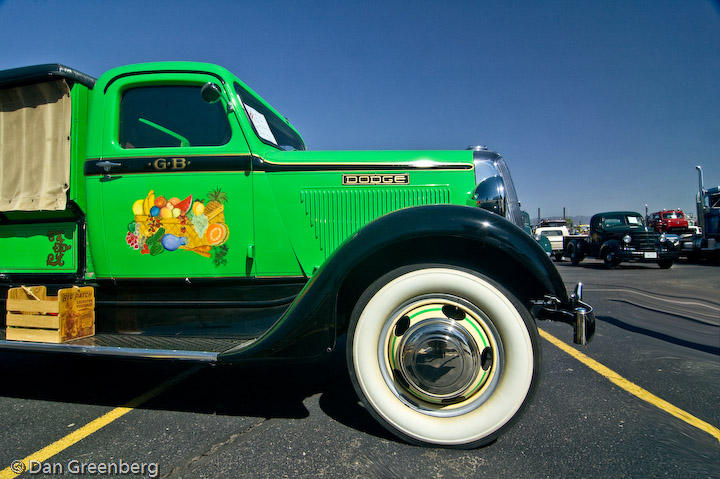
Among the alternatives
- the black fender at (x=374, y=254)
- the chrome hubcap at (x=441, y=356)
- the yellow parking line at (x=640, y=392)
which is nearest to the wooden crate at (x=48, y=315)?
the black fender at (x=374, y=254)

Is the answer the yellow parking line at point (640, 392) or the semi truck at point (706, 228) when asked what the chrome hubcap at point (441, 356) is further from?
the semi truck at point (706, 228)

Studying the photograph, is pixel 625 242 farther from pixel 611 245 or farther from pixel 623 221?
pixel 623 221

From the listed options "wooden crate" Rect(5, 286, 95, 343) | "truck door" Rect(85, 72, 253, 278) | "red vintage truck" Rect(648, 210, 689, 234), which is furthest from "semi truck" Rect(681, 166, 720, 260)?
"wooden crate" Rect(5, 286, 95, 343)

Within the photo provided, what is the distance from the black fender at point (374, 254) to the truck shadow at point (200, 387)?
1.70 ft

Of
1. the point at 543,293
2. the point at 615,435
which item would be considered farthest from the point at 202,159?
the point at 615,435

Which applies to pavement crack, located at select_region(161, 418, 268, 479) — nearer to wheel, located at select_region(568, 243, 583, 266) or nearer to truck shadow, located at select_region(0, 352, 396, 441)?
truck shadow, located at select_region(0, 352, 396, 441)

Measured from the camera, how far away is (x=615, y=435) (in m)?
1.78

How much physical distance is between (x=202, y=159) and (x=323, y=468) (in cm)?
174

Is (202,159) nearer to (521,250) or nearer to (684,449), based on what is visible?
(521,250)

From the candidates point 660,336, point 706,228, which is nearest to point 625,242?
point 706,228

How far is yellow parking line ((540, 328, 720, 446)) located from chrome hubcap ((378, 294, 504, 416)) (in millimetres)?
1109

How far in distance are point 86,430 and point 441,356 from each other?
1.81m

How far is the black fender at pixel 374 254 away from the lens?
1.73 m

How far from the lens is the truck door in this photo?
2240mm
